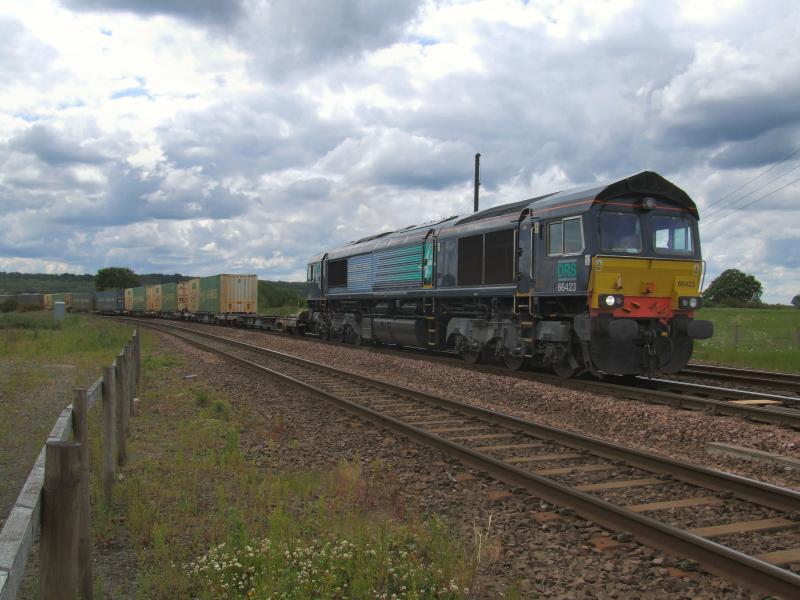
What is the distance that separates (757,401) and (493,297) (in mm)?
6299

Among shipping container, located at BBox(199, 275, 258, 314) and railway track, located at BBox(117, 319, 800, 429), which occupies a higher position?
shipping container, located at BBox(199, 275, 258, 314)

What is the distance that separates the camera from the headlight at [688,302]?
12.3 metres

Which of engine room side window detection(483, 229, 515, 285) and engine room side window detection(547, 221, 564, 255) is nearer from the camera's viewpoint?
engine room side window detection(547, 221, 564, 255)

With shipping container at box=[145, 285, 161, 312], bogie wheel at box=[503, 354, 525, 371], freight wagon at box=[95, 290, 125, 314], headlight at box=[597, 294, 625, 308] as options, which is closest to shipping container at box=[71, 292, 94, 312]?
freight wagon at box=[95, 290, 125, 314]

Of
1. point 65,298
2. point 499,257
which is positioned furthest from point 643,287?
point 65,298

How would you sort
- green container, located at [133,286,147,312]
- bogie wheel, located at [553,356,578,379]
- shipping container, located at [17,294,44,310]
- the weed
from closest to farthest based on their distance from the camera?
the weed, bogie wheel, located at [553,356,578,379], green container, located at [133,286,147,312], shipping container, located at [17,294,44,310]

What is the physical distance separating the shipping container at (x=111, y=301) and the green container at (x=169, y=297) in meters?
13.5

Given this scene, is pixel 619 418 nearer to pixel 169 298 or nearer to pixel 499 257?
pixel 499 257

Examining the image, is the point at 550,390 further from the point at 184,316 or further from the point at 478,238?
the point at 184,316

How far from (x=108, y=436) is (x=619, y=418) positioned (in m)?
6.89

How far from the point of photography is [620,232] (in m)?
12.2

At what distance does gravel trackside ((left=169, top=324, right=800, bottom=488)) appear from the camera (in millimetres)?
7473

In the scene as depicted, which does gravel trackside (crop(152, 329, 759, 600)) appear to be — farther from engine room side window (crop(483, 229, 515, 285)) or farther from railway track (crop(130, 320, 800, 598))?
engine room side window (crop(483, 229, 515, 285))

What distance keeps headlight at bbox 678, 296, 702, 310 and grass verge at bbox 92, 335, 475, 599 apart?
7878 millimetres
